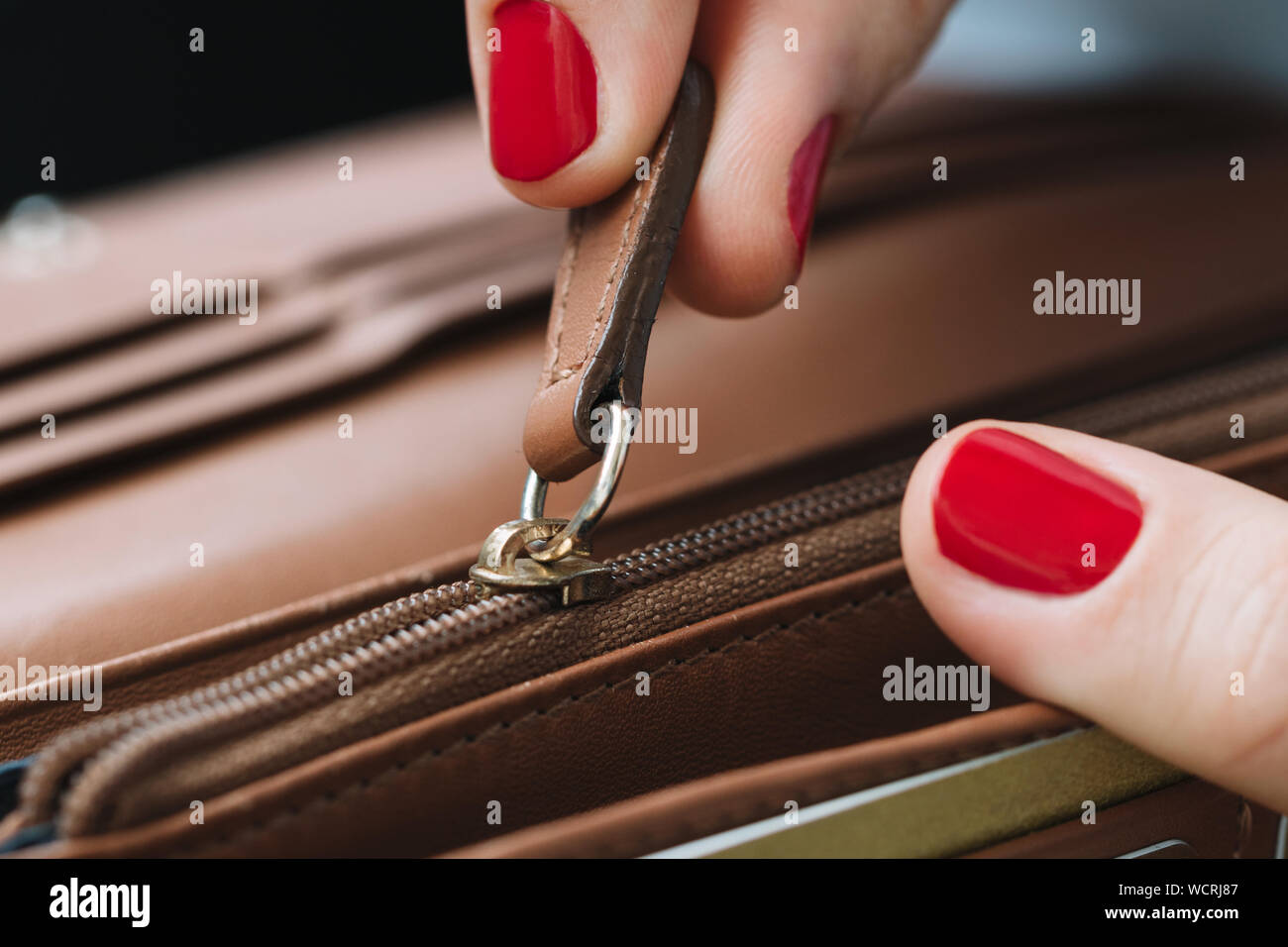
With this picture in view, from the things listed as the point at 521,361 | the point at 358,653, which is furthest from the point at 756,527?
the point at 521,361

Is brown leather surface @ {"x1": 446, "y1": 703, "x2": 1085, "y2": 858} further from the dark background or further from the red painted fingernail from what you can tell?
the dark background

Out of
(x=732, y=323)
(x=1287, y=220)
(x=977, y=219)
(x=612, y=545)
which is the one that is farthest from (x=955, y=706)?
(x=1287, y=220)

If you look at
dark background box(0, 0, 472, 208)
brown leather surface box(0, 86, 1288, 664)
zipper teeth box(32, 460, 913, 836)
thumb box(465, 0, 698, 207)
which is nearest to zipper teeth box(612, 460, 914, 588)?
zipper teeth box(32, 460, 913, 836)

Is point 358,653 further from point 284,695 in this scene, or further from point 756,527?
point 756,527

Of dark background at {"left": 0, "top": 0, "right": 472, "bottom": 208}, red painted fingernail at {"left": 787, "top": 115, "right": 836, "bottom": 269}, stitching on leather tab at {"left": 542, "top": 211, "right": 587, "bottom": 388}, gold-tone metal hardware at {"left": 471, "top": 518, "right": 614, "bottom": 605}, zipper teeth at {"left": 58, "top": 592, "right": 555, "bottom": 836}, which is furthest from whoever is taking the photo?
dark background at {"left": 0, "top": 0, "right": 472, "bottom": 208}

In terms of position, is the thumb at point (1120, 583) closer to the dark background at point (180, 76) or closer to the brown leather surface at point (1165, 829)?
the brown leather surface at point (1165, 829)

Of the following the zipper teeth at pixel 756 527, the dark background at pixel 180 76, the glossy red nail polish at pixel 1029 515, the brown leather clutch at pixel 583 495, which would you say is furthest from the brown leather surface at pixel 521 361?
the dark background at pixel 180 76

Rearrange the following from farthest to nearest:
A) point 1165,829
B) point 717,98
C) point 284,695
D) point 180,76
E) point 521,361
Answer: point 180,76, point 521,361, point 717,98, point 1165,829, point 284,695
